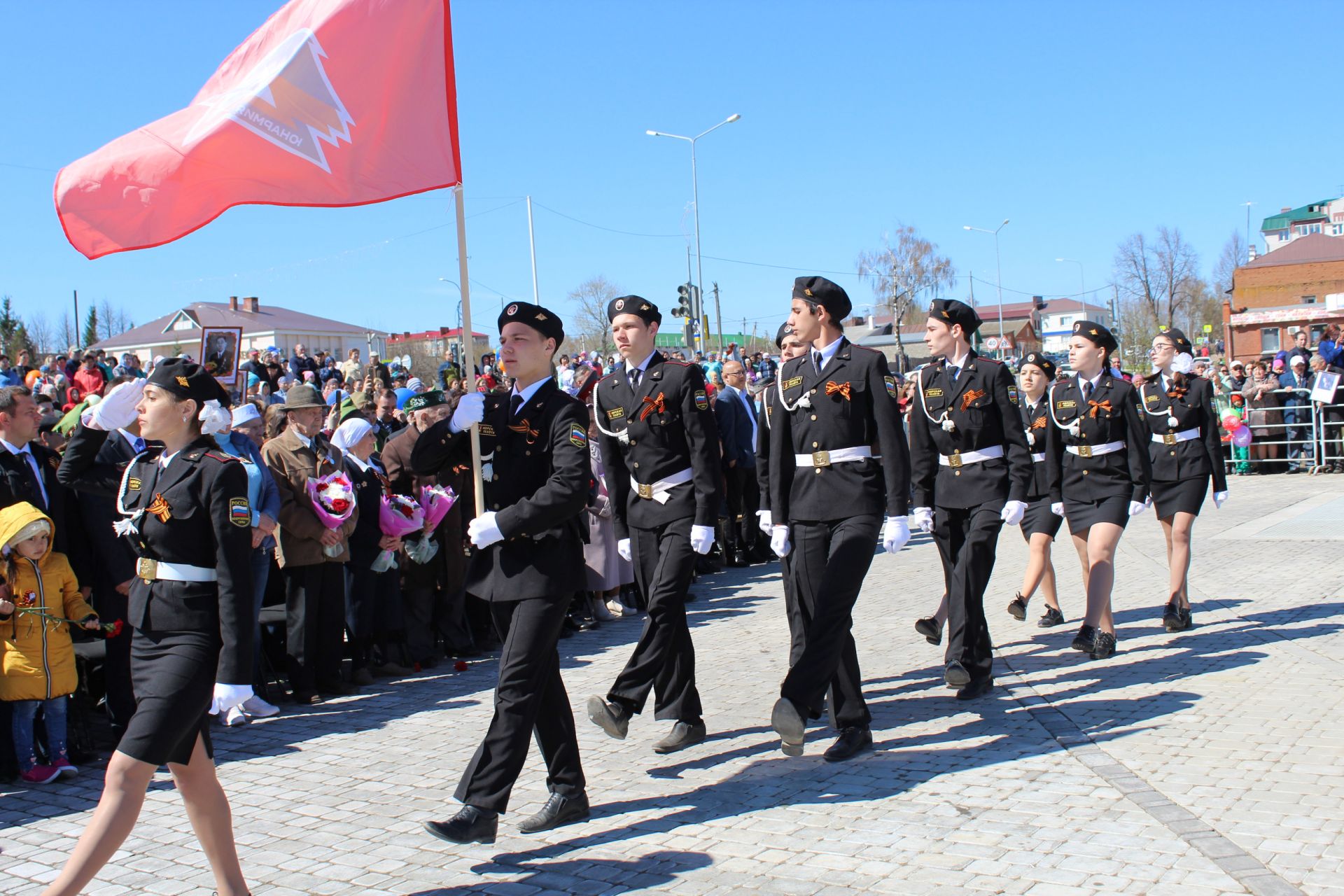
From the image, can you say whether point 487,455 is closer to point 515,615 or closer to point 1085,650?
point 515,615

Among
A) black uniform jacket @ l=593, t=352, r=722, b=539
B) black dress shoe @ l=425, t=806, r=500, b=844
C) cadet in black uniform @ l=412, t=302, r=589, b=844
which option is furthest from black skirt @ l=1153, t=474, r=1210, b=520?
black dress shoe @ l=425, t=806, r=500, b=844

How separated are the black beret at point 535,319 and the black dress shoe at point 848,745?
8.03 ft

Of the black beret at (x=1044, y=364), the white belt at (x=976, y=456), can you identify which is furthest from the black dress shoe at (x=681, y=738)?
the black beret at (x=1044, y=364)

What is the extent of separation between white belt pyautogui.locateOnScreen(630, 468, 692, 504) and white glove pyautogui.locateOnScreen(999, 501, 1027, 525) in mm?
2046

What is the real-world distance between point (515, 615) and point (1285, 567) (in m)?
9.01

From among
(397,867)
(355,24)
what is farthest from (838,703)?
(355,24)

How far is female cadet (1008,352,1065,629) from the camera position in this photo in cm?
888

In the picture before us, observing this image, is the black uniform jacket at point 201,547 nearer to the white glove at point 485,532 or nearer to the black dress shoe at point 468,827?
the white glove at point 485,532

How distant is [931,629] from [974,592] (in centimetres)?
146

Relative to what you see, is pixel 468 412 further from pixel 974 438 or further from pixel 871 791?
pixel 974 438

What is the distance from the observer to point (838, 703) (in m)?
5.98

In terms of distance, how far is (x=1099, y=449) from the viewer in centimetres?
815

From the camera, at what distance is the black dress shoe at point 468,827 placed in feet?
15.1

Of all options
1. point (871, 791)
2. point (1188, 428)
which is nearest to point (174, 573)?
point (871, 791)
